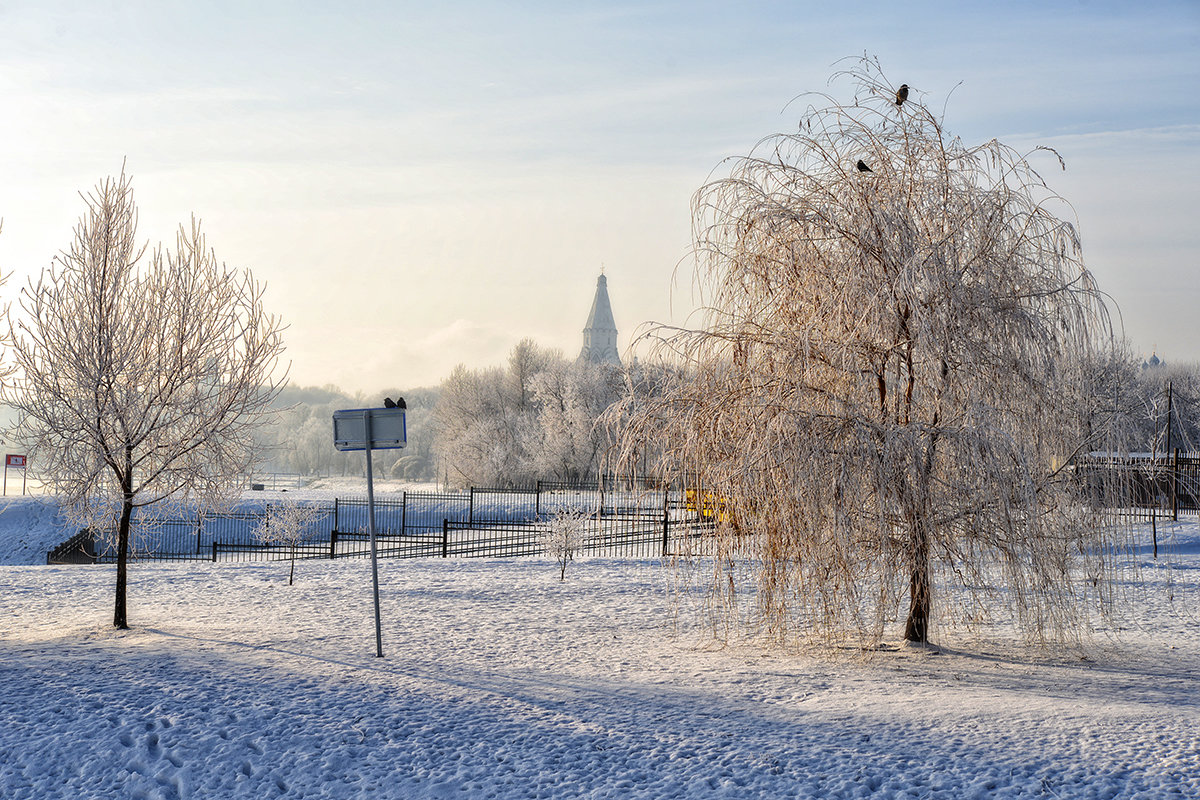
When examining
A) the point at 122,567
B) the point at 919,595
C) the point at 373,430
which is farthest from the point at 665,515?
the point at 122,567

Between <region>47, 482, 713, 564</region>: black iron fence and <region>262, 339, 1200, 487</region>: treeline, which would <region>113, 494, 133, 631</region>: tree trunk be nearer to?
<region>47, 482, 713, 564</region>: black iron fence

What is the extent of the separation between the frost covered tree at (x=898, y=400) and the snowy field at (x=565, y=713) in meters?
1.12

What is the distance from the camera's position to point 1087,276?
9727mm

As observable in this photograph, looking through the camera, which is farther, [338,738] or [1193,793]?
[338,738]

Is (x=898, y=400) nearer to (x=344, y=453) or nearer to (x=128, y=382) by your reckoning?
(x=128, y=382)

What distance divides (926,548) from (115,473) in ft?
33.2

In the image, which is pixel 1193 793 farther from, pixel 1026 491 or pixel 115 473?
pixel 115 473

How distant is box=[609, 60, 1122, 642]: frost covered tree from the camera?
359 inches

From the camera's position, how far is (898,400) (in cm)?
966

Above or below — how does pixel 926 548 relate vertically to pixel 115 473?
below

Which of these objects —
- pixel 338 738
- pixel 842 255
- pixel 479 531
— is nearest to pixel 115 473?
pixel 338 738

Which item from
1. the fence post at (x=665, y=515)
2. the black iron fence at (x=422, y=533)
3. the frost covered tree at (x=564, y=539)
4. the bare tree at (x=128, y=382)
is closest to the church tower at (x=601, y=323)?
the black iron fence at (x=422, y=533)

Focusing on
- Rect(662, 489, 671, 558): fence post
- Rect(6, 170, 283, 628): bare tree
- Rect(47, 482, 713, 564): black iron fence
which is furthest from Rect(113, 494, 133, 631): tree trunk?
Rect(47, 482, 713, 564): black iron fence

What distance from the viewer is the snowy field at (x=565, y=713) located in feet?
21.2
